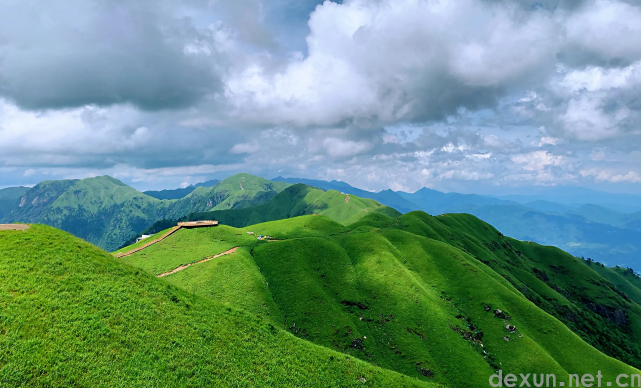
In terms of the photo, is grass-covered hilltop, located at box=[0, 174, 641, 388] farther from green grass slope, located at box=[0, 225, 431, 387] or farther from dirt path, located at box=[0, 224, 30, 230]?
dirt path, located at box=[0, 224, 30, 230]

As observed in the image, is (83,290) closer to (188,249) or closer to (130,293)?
(130,293)

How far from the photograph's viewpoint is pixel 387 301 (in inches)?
3310

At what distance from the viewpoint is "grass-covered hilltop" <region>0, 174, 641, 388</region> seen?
31.3 meters

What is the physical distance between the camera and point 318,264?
95.9 metres

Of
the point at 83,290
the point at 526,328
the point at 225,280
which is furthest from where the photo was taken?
the point at 526,328

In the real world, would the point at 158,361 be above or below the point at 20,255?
below

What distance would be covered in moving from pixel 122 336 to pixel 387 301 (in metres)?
66.5

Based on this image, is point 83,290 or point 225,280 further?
point 225,280

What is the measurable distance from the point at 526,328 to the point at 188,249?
106 metres

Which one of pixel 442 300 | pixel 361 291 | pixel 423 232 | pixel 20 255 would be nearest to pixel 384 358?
pixel 361 291

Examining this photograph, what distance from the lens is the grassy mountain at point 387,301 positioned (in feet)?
229

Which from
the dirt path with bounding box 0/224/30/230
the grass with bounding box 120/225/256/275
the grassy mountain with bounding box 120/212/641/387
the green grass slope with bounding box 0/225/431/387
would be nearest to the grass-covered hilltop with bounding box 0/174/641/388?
the green grass slope with bounding box 0/225/431/387

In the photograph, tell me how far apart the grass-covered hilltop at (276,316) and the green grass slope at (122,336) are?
0.14m

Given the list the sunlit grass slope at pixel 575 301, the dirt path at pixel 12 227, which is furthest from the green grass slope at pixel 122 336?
the sunlit grass slope at pixel 575 301
